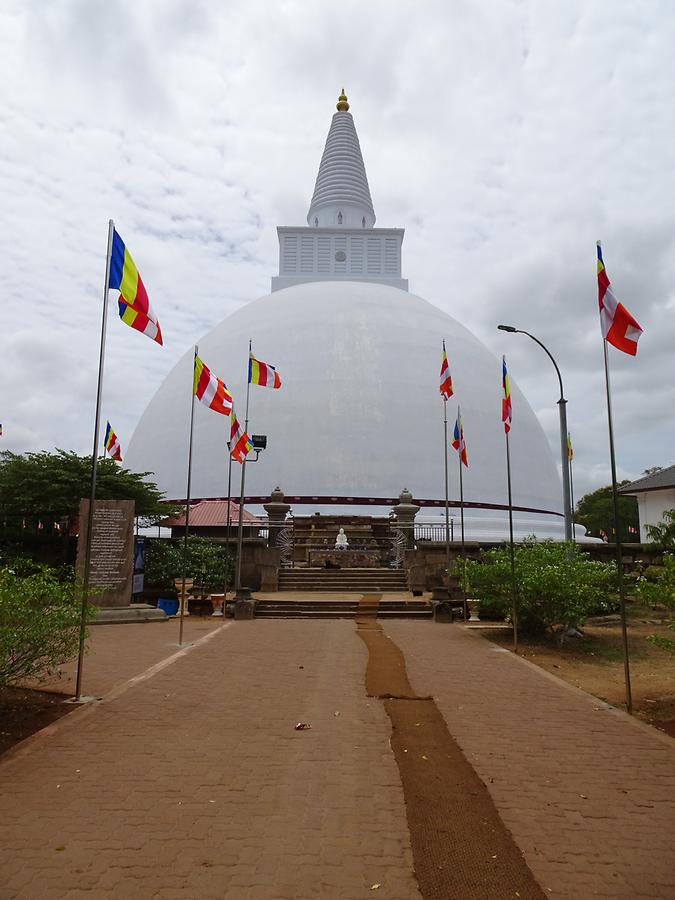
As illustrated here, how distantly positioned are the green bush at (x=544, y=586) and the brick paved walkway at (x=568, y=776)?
2.41 m

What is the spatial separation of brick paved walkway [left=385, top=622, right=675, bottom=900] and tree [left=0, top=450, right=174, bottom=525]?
13408 mm

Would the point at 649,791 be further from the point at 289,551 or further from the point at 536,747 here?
the point at 289,551

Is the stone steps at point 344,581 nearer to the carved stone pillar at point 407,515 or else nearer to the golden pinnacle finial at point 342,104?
the carved stone pillar at point 407,515

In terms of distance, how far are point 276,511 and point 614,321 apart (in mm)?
18367

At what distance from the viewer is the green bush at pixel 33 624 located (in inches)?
245

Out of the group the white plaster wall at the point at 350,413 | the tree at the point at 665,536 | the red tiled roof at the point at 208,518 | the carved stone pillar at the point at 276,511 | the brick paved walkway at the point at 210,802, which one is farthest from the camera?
the white plaster wall at the point at 350,413

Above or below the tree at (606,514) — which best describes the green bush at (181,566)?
below

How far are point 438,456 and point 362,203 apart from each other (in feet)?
73.5

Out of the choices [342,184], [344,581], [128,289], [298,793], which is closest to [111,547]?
[128,289]

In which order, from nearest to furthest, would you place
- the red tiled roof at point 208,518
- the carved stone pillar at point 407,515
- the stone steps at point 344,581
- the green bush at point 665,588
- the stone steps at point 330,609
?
the green bush at point 665,588 → the stone steps at point 330,609 → the stone steps at point 344,581 → the red tiled roof at point 208,518 → the carved stone pillar at point 407,515

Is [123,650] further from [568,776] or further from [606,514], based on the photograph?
[606,514]

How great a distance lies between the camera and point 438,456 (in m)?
28.4

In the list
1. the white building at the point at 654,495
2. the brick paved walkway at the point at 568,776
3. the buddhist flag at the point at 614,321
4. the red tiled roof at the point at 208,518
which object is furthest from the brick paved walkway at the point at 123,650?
the white building at the point at 654,495

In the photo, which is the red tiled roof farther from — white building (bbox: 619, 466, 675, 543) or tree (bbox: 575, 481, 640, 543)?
tree (bbox: 575, 481, 640, 543)
